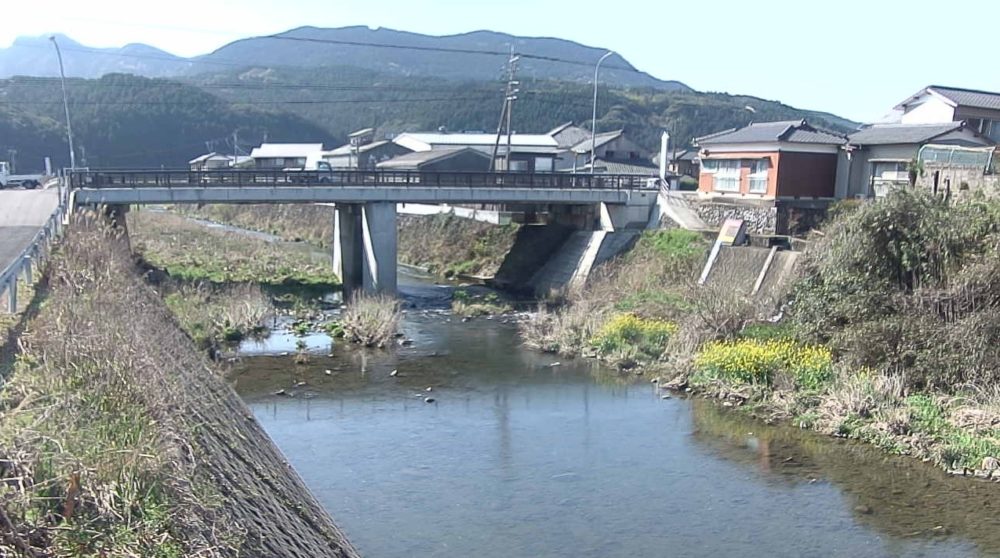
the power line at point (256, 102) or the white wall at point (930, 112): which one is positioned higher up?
the power line at point (256, 102)

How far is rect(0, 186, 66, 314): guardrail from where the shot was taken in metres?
11.1

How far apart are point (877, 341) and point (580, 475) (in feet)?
25.2

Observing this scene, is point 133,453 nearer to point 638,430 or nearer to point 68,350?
point 68,350

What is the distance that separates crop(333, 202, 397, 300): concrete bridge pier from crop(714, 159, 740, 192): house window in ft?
44.1

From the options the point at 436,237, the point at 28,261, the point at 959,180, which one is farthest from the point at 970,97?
the point at 28,261

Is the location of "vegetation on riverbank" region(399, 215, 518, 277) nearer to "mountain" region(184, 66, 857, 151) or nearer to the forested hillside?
the forested hillside

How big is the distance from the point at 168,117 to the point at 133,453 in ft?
335

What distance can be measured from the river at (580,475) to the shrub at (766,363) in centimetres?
117

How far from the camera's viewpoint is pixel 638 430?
49.7 ft

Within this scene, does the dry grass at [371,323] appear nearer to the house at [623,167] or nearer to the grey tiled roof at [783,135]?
the grey tiled roof at [783,135]

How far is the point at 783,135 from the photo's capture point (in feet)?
90.0

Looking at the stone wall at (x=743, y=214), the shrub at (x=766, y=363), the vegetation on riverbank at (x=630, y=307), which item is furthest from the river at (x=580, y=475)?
A: the stone wall at (x=743, y=214)

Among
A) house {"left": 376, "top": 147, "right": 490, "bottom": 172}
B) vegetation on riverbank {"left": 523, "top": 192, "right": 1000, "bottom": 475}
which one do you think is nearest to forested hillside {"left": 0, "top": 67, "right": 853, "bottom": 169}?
house {"left": 376, "top": 147, "right": 490, "bottom": 172}

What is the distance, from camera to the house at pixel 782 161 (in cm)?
2775
